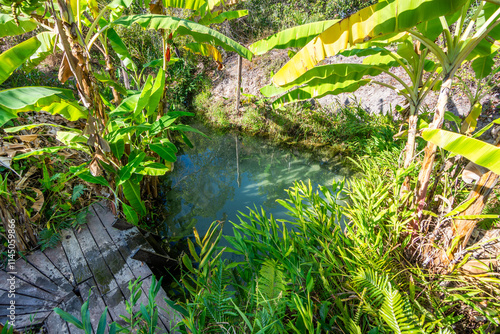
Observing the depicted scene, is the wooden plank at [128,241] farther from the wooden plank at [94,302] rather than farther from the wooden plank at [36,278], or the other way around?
the wooden plank at [36,278]

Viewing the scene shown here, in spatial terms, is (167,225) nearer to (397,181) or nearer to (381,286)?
(381,286)

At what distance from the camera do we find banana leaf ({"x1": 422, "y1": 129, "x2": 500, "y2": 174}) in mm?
1097

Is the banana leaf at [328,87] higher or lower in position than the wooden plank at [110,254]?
higher

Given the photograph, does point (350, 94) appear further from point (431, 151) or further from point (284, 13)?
point (431, 151)

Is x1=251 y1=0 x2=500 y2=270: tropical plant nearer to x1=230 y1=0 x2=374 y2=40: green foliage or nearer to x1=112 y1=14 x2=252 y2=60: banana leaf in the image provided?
x1=112 y1=14 x2=252 y2=60: banana leaf

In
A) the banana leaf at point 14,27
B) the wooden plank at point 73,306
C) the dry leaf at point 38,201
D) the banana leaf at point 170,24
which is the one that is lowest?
the wooden plank at point 73,306

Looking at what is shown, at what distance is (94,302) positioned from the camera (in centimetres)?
171

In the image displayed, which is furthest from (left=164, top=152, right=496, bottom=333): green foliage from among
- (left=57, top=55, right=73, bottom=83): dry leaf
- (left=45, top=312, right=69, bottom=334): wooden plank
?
(left=57, top=55, right=73, bottom=83): dry leaf

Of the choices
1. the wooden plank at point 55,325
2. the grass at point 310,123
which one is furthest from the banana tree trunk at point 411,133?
the wooden plank at point 55,325

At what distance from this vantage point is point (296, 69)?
157 centimetres

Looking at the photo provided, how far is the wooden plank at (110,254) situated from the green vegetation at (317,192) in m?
0.25

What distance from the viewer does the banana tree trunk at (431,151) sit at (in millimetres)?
1549

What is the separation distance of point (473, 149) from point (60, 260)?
3.21 metres

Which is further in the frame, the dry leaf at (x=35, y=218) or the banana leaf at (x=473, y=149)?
the dry leaf at (x=35, y=218)
